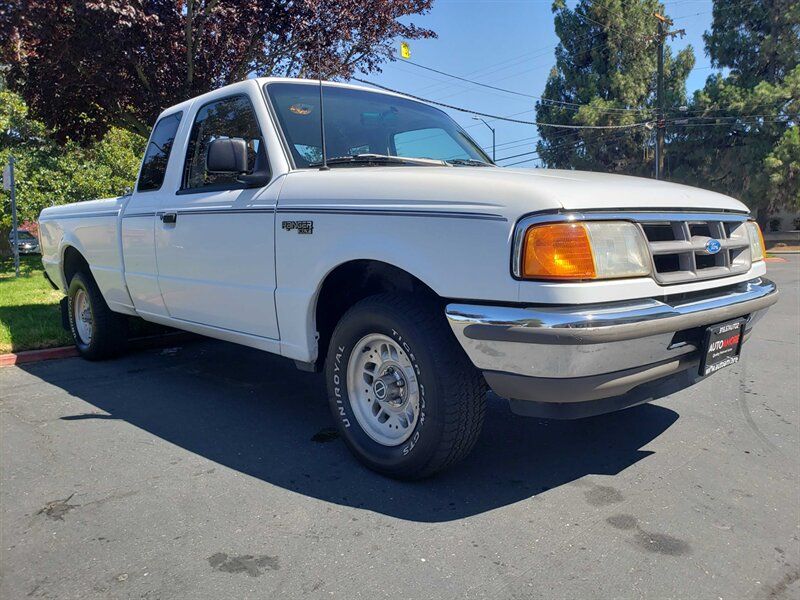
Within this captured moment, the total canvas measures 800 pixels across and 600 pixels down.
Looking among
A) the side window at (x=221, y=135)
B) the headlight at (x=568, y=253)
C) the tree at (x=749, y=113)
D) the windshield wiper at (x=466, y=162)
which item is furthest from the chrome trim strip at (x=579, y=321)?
the tree at (x=749, y=113)

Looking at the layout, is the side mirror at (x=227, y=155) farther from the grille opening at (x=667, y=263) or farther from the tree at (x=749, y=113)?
the tree at (x=749, y=113)

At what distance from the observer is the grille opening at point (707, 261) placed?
10.3 ft

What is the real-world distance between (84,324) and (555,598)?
5.63 metres

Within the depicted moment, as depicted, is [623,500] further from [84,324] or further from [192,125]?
[84,324]

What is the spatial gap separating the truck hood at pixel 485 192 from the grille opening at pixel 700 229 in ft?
0.27

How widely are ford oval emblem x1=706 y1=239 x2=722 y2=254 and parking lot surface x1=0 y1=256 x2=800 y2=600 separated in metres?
1.18

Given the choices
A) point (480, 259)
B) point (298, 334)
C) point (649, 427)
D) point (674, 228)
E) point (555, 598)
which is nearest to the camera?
point (555, 598)

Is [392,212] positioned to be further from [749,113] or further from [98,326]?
[749,113]

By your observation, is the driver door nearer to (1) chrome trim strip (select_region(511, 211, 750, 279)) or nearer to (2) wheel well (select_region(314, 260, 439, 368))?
(2) wheel well (select_region(314, 260, 439, 368))

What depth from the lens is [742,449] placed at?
3600 mm

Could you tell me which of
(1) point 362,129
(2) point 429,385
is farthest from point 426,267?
(1) point 362,129

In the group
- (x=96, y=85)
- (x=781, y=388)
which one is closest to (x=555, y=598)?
(x=781, y=388)

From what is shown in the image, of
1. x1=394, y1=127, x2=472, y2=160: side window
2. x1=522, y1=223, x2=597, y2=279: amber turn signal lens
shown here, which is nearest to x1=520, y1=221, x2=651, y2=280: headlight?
x1=522, y1=223, x2=597, y2=279: amber turn signal lens

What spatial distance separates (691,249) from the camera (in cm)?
290
